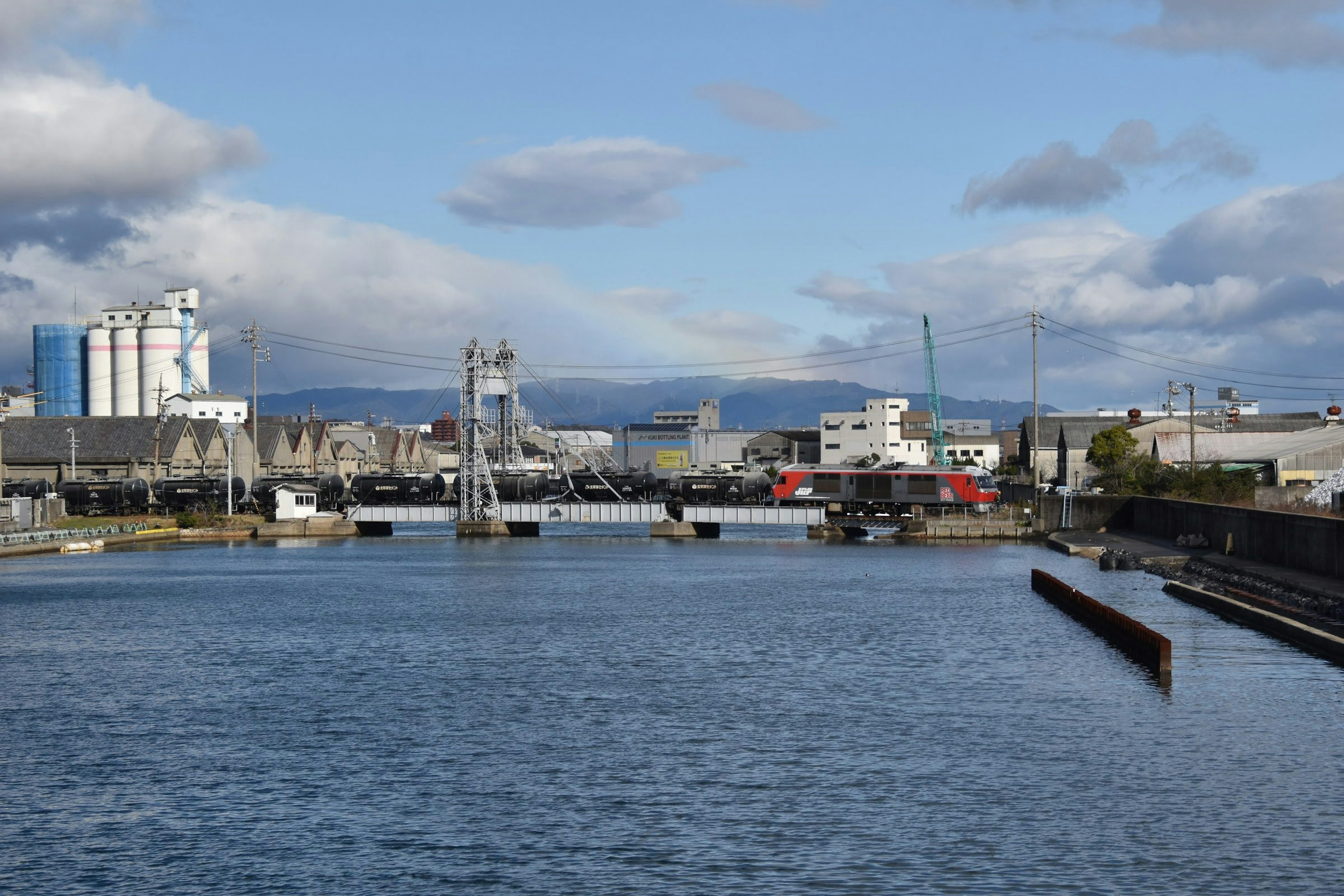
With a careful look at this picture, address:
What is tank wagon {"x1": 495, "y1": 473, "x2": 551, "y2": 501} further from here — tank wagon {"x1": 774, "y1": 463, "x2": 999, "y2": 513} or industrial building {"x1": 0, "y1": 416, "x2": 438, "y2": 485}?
industrial building {"x1": 0, "y1": 416, "x2": 438, "y2": 485}

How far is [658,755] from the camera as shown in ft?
93.6

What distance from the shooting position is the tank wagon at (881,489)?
114188mm

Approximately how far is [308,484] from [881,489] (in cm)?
5408

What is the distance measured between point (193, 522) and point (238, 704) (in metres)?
82.8

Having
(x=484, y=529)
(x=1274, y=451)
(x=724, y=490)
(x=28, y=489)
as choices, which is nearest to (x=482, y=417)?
(x=484, y=529)

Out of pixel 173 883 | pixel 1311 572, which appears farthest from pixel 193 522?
pixel 173 883

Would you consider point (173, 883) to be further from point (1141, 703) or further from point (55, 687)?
point (1141, 703)

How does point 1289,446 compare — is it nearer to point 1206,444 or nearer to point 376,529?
point 1206,444

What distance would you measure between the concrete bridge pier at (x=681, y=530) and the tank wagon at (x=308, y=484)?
33.7 meters

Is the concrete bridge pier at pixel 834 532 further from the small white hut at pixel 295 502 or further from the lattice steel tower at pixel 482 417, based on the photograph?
the small white hut at pixel 295 502

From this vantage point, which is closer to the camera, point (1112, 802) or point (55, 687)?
point (1112, 802)

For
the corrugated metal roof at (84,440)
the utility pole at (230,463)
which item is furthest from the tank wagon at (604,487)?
the corrugated metal roof at (84,440)

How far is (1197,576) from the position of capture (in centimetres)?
6284

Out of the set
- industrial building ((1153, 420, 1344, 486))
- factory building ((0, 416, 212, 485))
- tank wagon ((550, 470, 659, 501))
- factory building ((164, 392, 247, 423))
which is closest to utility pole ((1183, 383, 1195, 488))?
industrial building ((1153, 420, 1344, 486))
